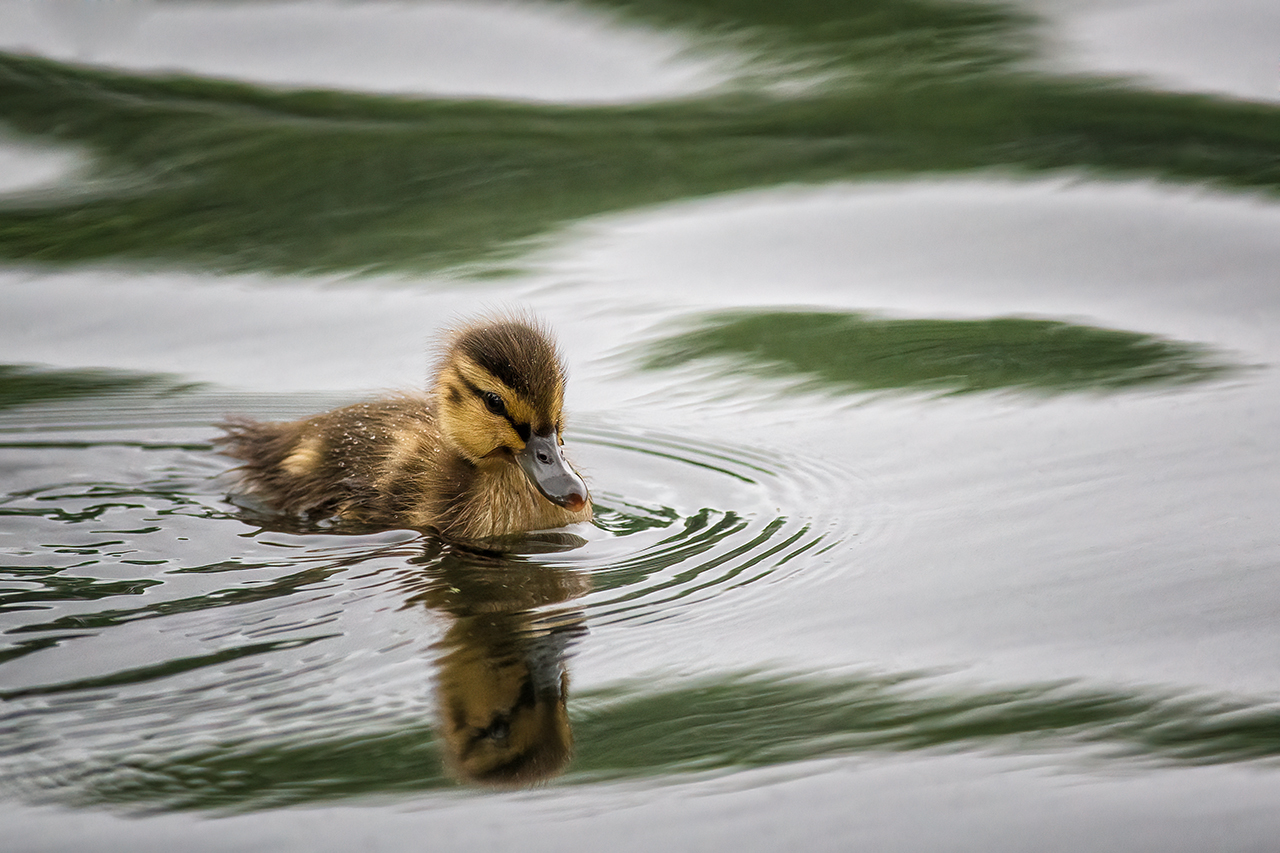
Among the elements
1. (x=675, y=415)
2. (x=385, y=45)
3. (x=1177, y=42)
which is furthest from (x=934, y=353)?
(x=385, y=45)

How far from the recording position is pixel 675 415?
4188mm

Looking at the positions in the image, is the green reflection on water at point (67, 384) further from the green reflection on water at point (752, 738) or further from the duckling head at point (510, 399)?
the green reflection on water at point (752, 738)

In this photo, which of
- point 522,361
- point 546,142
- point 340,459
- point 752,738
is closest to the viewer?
→ point 752,738

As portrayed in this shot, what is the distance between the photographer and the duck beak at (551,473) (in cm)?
354

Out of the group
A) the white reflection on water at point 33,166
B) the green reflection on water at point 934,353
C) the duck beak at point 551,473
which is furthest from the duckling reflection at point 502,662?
the white reflection on water at point 33,166

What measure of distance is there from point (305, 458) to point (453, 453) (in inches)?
13.3

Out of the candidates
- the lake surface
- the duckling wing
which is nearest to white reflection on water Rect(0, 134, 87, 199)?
the lake surface

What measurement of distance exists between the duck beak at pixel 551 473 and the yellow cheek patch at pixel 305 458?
48cm

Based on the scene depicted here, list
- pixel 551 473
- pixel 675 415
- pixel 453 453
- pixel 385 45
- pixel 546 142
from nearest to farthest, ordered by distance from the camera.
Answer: pixel 551 473 → pixel 453 453 → pixel 675 415 → pixel 546 142 → pixel 385 45

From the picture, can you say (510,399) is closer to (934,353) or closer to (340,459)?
(340,459)

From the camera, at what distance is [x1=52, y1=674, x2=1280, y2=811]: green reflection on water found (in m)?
2.27

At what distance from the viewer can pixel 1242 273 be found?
4.72 m

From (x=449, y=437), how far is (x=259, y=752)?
67.3 inches

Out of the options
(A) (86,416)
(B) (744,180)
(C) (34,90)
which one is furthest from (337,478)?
(C) (34,90)
